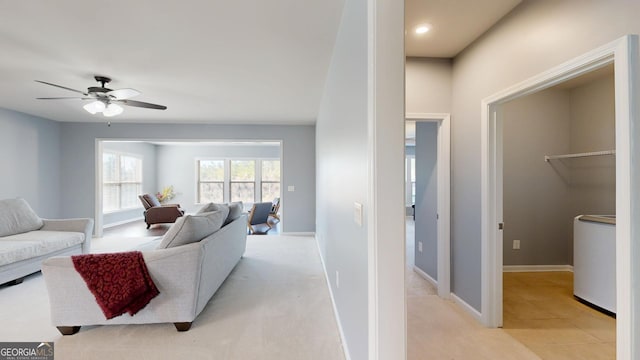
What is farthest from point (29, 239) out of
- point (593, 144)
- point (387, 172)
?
point (593, 144)

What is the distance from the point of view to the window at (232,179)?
9250mm

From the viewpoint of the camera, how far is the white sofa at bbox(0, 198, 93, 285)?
2.91 meters

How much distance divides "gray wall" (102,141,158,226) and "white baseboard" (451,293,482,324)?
26.2ft

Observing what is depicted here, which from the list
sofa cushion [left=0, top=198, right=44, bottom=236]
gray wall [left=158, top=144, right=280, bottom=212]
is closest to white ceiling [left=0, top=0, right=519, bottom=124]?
sofa cushion [left=0, top=198, right=44, bottom=236]

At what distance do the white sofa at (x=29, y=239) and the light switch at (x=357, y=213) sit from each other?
372 cm

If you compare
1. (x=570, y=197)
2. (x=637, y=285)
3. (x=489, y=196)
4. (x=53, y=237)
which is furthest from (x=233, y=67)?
(x=570, y=197)

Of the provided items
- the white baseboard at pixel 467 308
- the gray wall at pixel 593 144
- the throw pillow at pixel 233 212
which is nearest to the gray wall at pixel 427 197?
the white baseboard at pixel 467 308

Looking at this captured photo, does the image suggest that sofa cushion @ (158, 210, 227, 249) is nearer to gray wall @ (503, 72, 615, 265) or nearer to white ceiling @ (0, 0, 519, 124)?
white ceiling @ (0, 0, 519, 124)

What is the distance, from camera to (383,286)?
1130 millimetres

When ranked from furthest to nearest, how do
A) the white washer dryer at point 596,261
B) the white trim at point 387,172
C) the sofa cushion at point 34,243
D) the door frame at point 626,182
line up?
the sofa cushion at point 34,243 → the white washer dryer at point 596,261 → the door frame at point 626,182 → the white trim at point 387,172

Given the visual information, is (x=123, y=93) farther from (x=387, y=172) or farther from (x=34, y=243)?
(x=387, y=172)

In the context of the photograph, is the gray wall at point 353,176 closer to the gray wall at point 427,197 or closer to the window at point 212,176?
the gray wall at point 427,197

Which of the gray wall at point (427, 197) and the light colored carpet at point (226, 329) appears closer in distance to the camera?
the light colored carpet at point (226, 329)

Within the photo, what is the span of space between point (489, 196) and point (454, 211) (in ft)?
1.54
